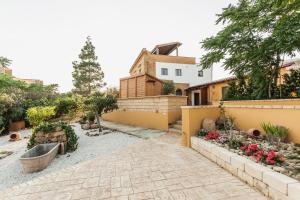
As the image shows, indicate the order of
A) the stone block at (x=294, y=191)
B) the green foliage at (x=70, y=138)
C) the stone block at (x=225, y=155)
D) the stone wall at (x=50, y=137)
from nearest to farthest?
the stone block at (x=294, y=191)
the stone block at (x=225, y=155)
the stone wall at (x=50, y=137)
the green foliage at (x=70, y=138)

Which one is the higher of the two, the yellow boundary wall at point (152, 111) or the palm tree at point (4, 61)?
the palm tree at point (4, 61)

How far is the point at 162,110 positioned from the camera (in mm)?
8656

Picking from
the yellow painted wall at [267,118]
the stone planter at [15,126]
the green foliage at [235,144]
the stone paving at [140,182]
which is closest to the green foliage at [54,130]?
the stone paving at [140,182]

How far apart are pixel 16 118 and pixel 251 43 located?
613 inches

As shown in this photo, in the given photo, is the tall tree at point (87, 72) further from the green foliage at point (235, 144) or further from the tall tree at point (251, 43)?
the green foliage at point (235, 144)

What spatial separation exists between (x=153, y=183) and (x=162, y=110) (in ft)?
18.4

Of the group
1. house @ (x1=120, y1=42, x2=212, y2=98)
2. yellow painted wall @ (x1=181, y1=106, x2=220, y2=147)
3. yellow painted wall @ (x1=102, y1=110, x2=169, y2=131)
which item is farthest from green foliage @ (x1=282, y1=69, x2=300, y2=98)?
house @ (x1=120, y1=42, x2=212, y2=98)

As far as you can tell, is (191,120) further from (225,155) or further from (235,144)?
(225,155)

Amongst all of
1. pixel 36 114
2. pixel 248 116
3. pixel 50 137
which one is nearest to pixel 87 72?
pixel 36 114

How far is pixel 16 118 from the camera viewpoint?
12086mm

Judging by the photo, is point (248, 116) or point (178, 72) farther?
point (178, 72)

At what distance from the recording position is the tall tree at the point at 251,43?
19.4 feet

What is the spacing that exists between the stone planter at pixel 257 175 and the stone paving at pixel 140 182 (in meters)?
0.13

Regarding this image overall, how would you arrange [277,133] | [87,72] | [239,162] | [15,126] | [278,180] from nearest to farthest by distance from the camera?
[278,180] < [239,162] < [277,133] < [15,126] < [87,72]
